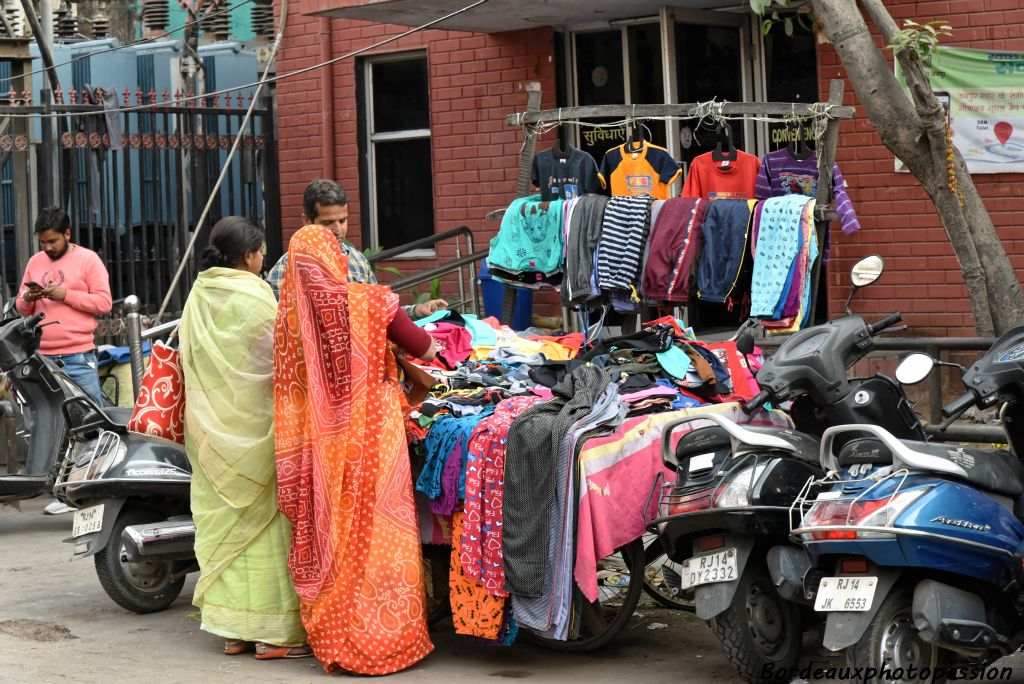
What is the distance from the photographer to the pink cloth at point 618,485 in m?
5.70

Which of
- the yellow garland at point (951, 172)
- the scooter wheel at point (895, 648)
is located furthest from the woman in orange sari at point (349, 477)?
the yellow garland at point (951, 172)

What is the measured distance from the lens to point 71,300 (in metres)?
9.30

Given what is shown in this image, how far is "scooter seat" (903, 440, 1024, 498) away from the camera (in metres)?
4.83

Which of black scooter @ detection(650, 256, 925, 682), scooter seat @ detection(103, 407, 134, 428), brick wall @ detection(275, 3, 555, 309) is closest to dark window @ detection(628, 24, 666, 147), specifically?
brick wall @ detection(275, 3, 555, 309)

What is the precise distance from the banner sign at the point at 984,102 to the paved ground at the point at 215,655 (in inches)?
186

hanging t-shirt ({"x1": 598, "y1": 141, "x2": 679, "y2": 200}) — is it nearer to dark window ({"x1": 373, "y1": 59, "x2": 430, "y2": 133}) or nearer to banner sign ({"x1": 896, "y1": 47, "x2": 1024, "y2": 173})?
banner sign ({"x1": 896, "y1": 47, "x2": 1024, "y2": 173})

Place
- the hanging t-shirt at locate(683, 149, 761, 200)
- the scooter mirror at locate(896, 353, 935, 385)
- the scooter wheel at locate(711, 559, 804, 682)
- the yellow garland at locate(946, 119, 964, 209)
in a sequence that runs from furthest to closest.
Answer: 1. the hanging t-shirt at locate(683, 149, 761, 200)
2. the yellow garland at locate(946, 119, 964, 209)
3. the scooter wheel at locate(711, 559, 804, 682)
4. the scooter mirror at locate(896, 353, 935, 385)

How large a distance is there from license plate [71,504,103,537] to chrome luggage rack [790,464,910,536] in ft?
11.9

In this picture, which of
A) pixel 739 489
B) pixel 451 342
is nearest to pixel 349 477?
pixel 451 342

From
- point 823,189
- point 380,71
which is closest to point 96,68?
point 380,71

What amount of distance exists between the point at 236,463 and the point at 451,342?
4.41 ft

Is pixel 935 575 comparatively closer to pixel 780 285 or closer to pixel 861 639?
pixel 861 639

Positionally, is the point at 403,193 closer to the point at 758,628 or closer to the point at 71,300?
the point at 71,300

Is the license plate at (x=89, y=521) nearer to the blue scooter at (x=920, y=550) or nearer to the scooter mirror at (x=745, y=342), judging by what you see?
the scooter mirror at (x=745, y=342)
